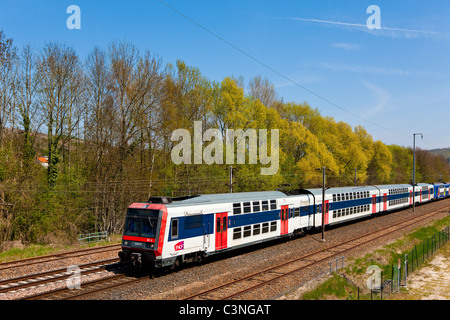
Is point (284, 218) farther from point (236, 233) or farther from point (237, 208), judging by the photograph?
point (237, 208)

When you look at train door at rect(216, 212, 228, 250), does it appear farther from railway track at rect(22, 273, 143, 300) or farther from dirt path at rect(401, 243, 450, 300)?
dirt path at rect(401, 243, 450, 300)

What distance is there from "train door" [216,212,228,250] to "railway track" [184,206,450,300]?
9.94ft

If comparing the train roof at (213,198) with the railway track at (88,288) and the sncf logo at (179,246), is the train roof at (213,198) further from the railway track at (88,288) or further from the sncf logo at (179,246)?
the railway track at (88,288)

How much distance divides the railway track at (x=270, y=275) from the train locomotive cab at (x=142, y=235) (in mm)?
3523

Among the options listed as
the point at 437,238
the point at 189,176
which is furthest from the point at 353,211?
the point at 189,176

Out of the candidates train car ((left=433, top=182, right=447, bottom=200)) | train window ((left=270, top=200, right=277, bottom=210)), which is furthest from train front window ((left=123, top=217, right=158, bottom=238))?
train car ((left=433, top=182, right=447, bottom=200))

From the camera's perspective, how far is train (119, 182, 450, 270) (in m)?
17.3

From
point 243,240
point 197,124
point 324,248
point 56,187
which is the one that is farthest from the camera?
point 197,124

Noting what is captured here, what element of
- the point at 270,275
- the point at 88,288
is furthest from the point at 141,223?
the point at 270,275

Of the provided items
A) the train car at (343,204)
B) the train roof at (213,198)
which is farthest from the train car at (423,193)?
the train roof at (213,198)

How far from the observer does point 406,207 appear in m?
58.3

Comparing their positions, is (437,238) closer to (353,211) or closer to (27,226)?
(353,211)

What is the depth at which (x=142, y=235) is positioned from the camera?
17547 mm

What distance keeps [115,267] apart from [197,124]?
29.4 metres
